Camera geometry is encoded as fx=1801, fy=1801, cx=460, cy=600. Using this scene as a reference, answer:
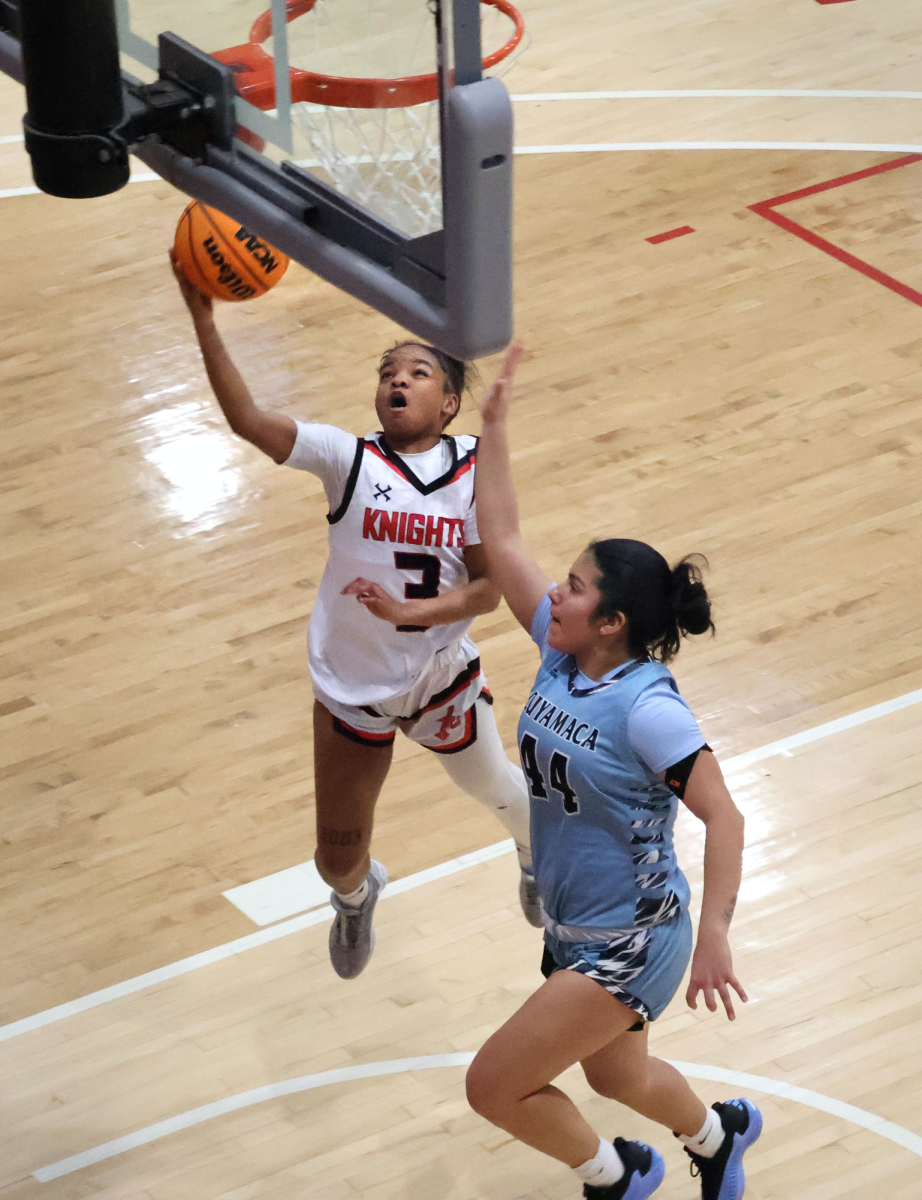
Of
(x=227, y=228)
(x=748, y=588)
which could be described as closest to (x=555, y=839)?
(x=227, y=228)

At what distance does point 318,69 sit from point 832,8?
8.70 m

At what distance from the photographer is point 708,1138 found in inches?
171

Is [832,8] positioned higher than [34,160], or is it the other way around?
[34,160]

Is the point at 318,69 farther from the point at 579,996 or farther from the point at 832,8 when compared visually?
the point at 832,8

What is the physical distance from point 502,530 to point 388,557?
354 mm

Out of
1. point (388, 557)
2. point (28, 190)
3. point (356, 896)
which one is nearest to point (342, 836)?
point (356, 896)

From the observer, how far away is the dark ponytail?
3.84 meters

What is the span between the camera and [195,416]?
25.7 feet

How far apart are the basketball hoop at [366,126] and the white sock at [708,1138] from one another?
7.55 feet

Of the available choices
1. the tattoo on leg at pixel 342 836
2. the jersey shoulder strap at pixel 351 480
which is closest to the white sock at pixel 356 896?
the tattoo on leg at pixel 342 836

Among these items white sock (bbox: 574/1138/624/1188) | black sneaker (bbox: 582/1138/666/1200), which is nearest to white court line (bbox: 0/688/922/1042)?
black sneaker (bbox: 582/1138/666/1200)

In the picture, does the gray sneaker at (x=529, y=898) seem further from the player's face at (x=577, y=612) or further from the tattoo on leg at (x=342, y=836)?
the player's face at (x=577, y=612)

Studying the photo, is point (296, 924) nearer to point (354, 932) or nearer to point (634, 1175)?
point (354, 932)

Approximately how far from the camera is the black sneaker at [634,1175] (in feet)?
14.0
